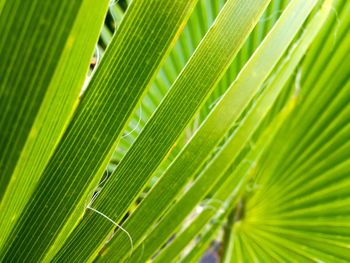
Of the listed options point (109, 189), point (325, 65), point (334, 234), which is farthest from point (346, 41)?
point (109, 189)

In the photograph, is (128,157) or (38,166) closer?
(38,166)

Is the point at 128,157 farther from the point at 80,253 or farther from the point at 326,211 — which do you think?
the point at 326,211

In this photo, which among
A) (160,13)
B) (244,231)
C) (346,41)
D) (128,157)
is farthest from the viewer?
(244,231)

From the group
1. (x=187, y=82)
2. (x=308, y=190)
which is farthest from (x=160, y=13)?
(x=308, y=190)

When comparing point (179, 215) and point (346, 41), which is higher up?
point (346, 41)

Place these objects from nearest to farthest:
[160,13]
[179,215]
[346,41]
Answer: [160,13] < [179,215] < [346,41]

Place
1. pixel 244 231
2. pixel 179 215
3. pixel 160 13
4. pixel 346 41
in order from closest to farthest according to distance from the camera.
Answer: pixel 160 13, pixel 179 215, pixel 346 41, pixel 244 231

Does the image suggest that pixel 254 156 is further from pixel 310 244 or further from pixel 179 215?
pixel 179 215

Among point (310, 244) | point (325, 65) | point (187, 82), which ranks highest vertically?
point (325, 65)

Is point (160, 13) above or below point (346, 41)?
below
